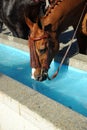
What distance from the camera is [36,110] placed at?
13.0 ft

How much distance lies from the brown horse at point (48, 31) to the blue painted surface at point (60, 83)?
741 mm

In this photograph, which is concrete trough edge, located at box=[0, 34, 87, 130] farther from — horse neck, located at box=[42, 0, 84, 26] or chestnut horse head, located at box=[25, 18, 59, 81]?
horse neck, located at box=[42, 0, 84, 26]

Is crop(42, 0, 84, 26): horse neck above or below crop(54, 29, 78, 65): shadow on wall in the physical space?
above

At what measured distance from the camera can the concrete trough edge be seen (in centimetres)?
363

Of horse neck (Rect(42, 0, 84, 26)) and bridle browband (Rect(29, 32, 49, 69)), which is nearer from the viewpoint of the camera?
bridle browband (Rect(29, 32, 49, 69))

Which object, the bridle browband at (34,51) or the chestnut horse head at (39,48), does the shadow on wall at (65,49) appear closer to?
the chestnut horse head at (39,48)

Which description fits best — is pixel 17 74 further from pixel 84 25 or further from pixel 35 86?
pixel 84 25

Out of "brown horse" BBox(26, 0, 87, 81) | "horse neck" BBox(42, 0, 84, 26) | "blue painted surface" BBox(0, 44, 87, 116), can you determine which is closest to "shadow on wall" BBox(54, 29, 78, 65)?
"blue painted surface" BBox(0, 44, 87, 116)

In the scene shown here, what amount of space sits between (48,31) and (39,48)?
31 cm

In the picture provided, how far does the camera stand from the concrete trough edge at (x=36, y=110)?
3629 millimetres

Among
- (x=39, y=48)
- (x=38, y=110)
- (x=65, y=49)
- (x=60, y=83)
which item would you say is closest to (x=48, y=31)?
(x=39, y=48)

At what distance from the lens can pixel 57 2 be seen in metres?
5.12

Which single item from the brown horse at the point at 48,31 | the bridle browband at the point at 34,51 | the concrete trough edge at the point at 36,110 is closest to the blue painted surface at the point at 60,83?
the brown horse at the point at 48,31

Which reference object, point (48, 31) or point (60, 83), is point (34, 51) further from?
point (60, 83)
